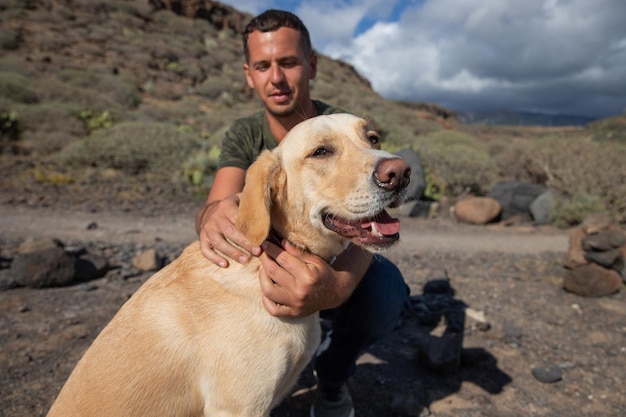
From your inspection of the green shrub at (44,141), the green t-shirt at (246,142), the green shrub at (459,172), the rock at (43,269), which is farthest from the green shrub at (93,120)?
the green t-shirt at (246,142)

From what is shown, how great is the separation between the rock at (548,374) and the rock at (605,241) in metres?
2.33

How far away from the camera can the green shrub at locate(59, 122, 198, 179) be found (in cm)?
1076

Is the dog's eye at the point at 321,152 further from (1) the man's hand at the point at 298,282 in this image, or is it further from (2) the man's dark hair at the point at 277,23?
(2) the man's dark hair at the point at 277,23

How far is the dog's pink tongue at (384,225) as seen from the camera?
1951mm

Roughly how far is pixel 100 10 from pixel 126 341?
36766 millimetres

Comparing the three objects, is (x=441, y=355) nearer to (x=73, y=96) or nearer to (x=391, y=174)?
(x=391, y=174)

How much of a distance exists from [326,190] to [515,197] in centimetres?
822

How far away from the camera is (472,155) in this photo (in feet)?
39.8

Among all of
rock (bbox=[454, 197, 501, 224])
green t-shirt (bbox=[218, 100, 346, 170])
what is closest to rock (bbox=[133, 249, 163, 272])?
green t-shirt (bbox=[218, 100, 346, 170])

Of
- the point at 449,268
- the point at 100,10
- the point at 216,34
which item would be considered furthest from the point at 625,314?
the point at 216,34

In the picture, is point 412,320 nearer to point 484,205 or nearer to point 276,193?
point 276,193

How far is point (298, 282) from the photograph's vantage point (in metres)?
1.91

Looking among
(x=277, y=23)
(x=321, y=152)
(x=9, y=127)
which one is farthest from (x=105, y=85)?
(x=321, y=152)

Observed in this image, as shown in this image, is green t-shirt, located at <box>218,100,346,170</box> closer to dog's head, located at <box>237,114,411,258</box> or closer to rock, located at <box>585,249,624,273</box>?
dog's head, located at <box>237,114,411,258</box>
